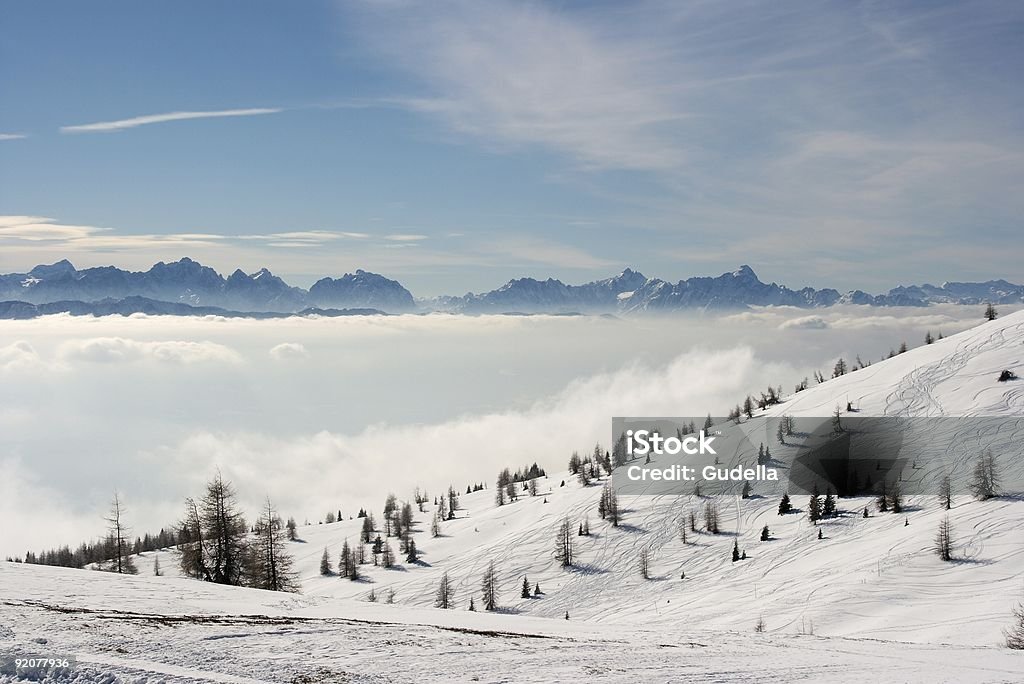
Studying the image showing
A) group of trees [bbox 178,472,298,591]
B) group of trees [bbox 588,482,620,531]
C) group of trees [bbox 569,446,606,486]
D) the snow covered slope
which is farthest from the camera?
group of trees [bbox 569,446,606,486]

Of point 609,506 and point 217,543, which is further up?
point 217,543

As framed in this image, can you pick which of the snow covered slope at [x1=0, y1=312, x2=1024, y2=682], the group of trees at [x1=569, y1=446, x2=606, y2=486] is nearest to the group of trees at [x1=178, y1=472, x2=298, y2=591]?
the snow covered slope at [x1=0, y1=312, x2=1024, y2=682]

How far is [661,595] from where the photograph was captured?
72.6m

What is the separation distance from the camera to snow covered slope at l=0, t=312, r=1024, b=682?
47.0ft

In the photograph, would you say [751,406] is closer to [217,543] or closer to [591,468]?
[591,468]

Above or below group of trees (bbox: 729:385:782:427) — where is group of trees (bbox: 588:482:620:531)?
below

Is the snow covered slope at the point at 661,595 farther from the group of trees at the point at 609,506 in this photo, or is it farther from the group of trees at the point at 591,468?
the group of trees at the point at 591,468

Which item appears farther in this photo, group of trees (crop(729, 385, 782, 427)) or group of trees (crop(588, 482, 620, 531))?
group of trees (crop(729, 385, 782, 427))

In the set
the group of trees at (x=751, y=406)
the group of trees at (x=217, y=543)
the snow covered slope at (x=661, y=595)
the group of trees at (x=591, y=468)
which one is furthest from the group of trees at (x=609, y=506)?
the group of trees at (x=217, y=543)

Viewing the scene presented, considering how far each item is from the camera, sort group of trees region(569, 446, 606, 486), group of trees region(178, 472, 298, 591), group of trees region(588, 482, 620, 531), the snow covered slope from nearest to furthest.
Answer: the snow covered slope
group of trees region(178, 472, 298, 591)
group of trees region(588, 482, 620, 531)
group of trees region(569, 446, 606, 486)

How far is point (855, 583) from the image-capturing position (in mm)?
53375

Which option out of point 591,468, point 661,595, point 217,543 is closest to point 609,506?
point 661,595

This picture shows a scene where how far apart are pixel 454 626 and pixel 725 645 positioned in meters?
7.60

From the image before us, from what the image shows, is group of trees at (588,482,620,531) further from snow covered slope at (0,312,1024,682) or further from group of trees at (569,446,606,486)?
group of trees at (569,446,606,486)
